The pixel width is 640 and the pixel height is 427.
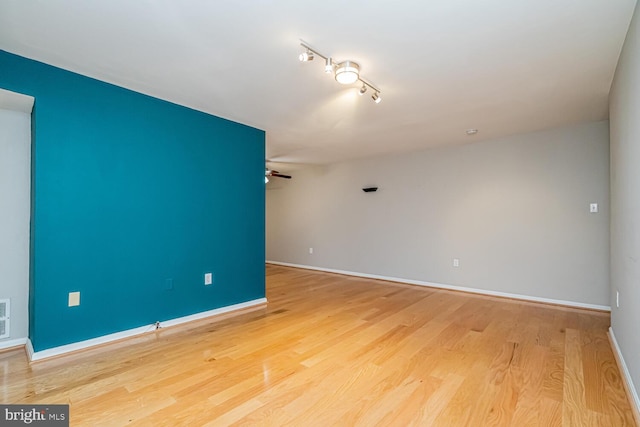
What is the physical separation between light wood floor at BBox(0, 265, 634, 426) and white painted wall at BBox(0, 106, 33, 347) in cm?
41

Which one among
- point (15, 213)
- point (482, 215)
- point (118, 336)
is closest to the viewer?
point (15, 213)

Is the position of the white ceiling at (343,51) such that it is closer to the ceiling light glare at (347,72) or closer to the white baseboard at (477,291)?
the ceiling light glare at (347,72)

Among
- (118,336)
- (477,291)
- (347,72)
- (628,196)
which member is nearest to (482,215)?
(477,291)

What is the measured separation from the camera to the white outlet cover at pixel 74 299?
8.32 ft

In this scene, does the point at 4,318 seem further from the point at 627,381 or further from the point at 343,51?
the point at 627,381

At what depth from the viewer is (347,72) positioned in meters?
2.38

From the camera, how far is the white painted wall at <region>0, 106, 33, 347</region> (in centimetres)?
262

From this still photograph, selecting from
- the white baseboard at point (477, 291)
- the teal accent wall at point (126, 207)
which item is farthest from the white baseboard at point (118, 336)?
the white baseboard at point (477, 291)

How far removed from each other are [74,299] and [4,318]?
64 centimetres

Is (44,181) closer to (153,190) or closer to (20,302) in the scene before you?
(153,190)

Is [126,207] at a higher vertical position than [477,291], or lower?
higher

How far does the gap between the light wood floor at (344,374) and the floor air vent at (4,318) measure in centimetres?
20

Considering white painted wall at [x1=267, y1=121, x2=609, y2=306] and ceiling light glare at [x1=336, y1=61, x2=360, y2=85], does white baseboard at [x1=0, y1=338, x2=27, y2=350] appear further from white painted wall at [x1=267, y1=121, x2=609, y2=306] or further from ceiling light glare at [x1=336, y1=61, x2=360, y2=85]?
white painted wall at [x1=267, y1=121, x2=609, y2=306]

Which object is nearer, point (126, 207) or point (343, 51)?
point (343, 51)
